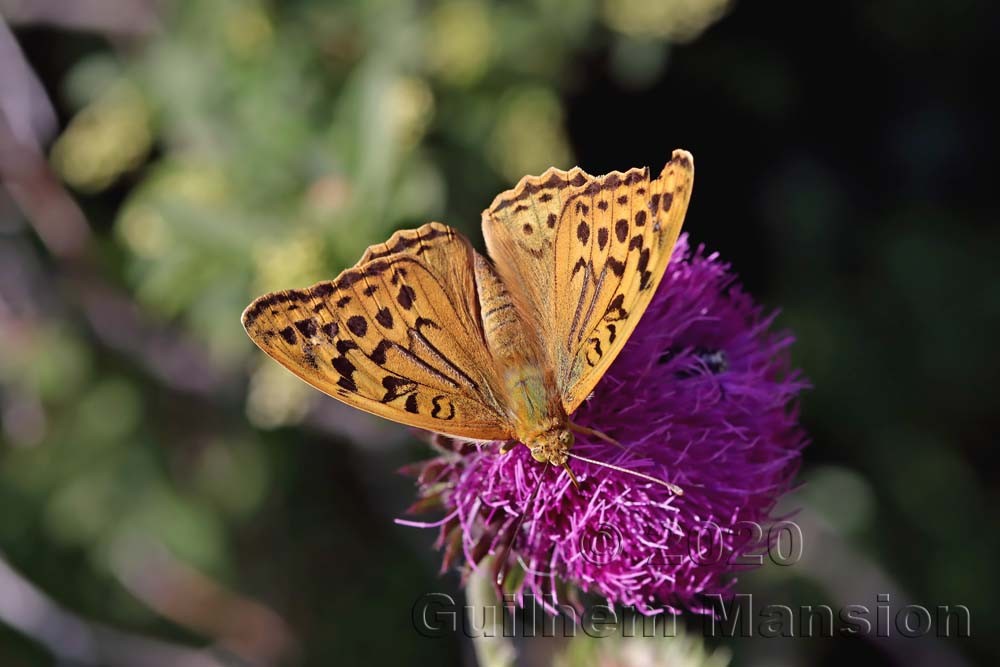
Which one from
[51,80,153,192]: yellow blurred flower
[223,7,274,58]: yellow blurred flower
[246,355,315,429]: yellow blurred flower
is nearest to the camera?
[246,355,315,429]: yellow blurred flower

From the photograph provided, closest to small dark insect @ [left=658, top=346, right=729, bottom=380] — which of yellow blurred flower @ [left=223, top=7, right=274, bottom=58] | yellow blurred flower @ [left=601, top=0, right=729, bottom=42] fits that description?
yellow blurred flower @ [left=601, top=0, right=729, bottom=42]

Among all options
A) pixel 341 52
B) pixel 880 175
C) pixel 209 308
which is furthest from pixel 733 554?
pixel 880 175

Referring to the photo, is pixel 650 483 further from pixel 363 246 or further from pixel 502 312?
pixel 363 246

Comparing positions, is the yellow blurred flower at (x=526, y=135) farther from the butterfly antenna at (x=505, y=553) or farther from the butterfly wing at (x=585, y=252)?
the butterfly antenna at (x=505, y=553)

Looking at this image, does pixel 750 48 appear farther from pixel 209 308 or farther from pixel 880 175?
pixel 209 308

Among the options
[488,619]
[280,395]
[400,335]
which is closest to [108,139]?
[280,395]

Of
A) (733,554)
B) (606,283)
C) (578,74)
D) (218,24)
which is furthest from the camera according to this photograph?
(578,74)

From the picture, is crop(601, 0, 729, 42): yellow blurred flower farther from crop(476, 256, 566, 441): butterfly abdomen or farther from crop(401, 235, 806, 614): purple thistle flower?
crop(476, 256, 566, 441): butterfly abdomen
